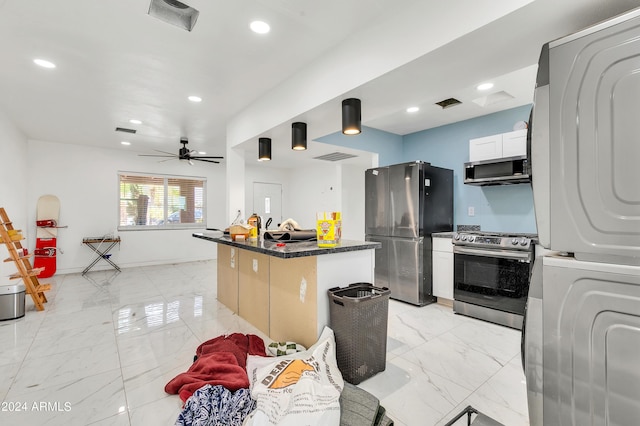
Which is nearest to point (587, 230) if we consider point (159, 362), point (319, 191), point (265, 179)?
point (159, 362)

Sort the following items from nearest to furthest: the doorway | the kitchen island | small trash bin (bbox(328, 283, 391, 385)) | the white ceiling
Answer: the white ceiling < small trash bin (bbox(328, 283, 391, 385)) < the kitchen island < the doorway

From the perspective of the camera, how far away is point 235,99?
3.60 meters

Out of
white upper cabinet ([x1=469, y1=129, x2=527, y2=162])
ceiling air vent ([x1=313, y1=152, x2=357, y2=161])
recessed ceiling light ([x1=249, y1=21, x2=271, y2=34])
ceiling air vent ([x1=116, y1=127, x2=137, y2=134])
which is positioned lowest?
white upper cabinet ([x1=469, y1=129, x2=527, y2=162])

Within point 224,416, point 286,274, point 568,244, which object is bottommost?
point 224,416

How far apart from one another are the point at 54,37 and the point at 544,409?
155 inches

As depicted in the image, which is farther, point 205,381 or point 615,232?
point 205,381

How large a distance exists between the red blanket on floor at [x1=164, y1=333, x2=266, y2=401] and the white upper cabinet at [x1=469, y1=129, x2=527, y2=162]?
3404mm

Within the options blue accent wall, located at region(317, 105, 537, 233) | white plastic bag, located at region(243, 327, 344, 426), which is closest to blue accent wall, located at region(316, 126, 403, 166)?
blue accent wall, located at region(317, 105, 537, 233)

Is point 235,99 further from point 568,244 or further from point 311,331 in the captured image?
point 568,244

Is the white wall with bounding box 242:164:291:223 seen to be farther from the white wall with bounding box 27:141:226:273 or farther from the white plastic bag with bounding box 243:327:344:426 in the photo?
the white plastic bag with bounding box 243:327:344:426

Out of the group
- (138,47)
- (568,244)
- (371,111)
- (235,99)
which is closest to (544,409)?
(568,244)

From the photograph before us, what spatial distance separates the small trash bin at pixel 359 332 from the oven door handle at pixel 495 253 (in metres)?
1.78

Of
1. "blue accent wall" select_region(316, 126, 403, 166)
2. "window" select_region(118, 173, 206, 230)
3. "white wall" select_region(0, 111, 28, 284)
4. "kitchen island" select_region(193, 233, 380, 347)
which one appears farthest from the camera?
"window" select_region(118, 173, 206, 230)

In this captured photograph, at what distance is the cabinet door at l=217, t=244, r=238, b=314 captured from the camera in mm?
3510
